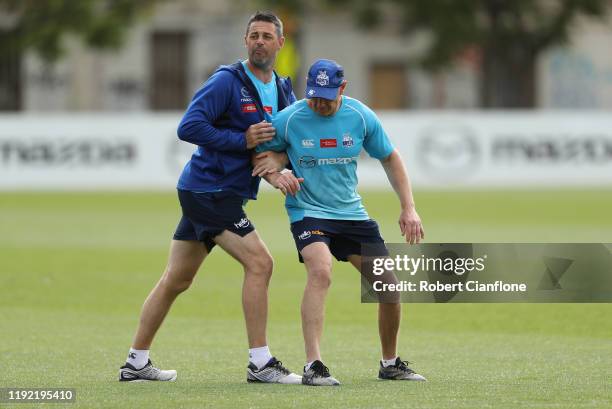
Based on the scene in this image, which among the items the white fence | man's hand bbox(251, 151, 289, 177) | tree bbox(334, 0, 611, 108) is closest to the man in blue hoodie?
man's hand bbox(251, 151, 289, 177)

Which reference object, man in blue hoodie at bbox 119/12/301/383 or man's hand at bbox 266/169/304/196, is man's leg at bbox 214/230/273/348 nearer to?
man in blue hoodie at bbox 119/12/301/383

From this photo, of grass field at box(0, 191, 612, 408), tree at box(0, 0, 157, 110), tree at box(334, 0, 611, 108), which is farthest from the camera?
tree at box(334, 0, 611, 108)

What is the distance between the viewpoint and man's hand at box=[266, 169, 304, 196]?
8680 mm

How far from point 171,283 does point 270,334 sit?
2762 mm

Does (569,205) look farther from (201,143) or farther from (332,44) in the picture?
(332,44)

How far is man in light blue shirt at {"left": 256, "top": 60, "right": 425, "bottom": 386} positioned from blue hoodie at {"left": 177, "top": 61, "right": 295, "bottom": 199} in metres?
0.17

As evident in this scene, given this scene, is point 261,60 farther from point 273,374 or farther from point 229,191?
point 273,374

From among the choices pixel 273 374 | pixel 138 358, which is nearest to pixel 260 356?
pixel 273 374

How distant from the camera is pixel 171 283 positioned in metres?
9.02

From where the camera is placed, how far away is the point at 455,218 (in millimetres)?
23859

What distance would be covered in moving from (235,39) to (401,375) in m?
38.9

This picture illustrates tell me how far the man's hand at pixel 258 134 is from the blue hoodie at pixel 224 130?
50 mm

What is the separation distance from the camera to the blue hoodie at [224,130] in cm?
878

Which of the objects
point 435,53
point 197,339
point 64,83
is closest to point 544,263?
point 197,339
